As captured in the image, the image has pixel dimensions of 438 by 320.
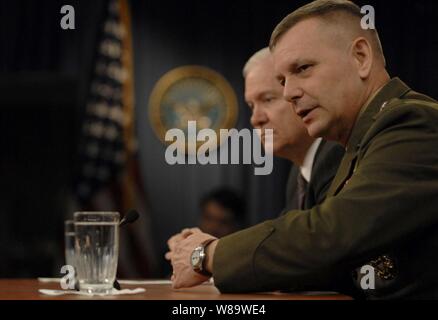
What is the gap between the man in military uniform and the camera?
1.36 meters

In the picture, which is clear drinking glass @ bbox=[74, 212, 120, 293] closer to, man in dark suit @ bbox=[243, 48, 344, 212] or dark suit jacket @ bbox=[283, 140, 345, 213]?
dark suit jacket @ bbox=[283, 140, 345, 213]

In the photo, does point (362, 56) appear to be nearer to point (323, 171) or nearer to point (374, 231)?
point (323, 171)

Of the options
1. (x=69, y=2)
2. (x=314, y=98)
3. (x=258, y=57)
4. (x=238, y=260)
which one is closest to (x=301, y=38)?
(x=314, y=98)

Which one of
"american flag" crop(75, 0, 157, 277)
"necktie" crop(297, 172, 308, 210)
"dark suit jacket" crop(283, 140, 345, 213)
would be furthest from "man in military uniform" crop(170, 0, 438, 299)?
"american flag" crop(75, 0, 157, 277)

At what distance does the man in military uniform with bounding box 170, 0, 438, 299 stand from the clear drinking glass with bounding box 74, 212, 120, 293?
0.48 ft

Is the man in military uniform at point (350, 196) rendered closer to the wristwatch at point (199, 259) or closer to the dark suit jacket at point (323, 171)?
the wristwatch at point (199, 259)

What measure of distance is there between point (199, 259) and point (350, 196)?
37 cm

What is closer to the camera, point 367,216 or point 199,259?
point 367,216

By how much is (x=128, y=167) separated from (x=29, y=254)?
2.75 feet

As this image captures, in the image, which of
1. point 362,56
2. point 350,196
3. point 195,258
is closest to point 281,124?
point 362,56

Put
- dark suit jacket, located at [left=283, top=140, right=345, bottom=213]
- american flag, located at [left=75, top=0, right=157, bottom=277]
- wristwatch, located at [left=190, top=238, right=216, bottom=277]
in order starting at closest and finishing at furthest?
wristwatch, located at [left=190, top=238, right=216, bottom=277] → dark suit jacket, located at [left=283, top=140, right=345, bottom=213] → american flag, located at [left=75, top=0, right=157, bottom=277]

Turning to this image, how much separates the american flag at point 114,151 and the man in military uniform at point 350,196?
2865mm

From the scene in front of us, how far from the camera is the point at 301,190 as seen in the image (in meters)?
2.26

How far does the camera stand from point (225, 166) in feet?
17.2
